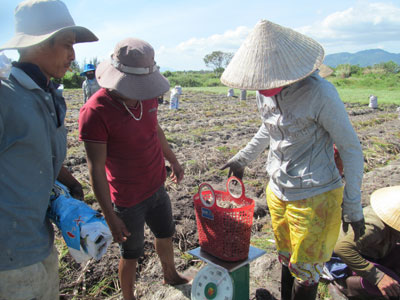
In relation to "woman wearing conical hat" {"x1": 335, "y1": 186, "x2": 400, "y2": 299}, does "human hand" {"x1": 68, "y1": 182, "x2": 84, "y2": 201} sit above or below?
above

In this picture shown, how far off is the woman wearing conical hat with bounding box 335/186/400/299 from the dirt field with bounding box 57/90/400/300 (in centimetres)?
32

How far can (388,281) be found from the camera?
1994 mm

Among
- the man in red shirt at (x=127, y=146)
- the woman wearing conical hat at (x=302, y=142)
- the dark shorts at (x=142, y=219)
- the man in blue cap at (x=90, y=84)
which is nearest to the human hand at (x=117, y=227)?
the man in red shirt at (x=127, y=146)

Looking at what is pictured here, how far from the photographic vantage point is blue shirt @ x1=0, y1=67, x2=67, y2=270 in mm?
1173

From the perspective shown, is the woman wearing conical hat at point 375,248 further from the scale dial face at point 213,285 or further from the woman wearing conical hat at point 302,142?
→ the scale dial face at point 213,285

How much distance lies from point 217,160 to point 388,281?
136 inches

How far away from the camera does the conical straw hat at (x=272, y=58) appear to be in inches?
61.3

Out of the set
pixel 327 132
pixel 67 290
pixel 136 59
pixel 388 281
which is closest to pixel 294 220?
pixel 327 132

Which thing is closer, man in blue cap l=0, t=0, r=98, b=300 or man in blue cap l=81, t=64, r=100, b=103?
man in blue cap l=0, t=0, r=98, b=300

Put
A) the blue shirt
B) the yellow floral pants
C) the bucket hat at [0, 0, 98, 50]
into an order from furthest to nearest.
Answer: the yellow floral pants → the bucket hat at [0, 0, 98, 50] → the blue shirt

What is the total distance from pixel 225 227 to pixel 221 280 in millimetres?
313

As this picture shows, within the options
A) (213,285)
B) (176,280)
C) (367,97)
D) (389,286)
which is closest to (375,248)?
(389,286)

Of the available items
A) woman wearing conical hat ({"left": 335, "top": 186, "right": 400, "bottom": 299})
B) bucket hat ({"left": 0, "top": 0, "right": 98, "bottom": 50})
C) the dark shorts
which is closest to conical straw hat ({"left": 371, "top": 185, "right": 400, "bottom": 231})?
woman wearing conical hat ({"left": 335, "top": 186, "right": 400, "bottom": 299})

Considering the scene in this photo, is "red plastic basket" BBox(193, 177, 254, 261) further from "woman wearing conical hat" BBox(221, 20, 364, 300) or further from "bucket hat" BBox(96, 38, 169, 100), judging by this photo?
"bucket hat" BBox(96, 38, 169, 100)
